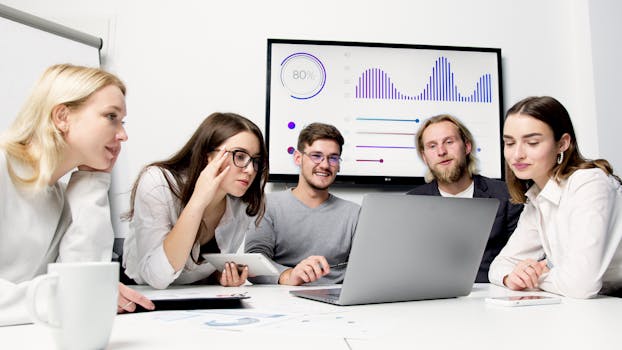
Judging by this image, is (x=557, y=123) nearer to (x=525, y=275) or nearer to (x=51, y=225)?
(x=525, y=275)

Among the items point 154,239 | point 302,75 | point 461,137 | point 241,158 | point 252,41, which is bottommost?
point 154,239

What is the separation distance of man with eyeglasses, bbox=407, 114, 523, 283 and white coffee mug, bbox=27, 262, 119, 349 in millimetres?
1983

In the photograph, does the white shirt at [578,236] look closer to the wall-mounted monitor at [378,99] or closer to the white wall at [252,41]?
the wall-mounted monitor at [378,99]

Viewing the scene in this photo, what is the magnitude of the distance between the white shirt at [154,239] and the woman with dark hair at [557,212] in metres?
0.92

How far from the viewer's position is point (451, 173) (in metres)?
2.39

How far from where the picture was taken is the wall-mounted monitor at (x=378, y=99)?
8.18ft

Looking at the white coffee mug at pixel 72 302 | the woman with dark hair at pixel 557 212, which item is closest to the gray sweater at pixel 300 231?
the woman with dark hair at pixel 557 212

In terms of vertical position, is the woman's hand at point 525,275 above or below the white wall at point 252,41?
below

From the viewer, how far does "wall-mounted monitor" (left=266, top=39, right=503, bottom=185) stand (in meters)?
2.49

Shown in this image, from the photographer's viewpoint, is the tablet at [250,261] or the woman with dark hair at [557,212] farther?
the tablet at [250,261]

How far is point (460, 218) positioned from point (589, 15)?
2276mm

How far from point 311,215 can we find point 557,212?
114 centimetres

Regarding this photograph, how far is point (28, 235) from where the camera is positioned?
1.05 m

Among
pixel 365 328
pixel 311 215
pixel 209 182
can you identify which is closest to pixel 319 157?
pixel 311 215
